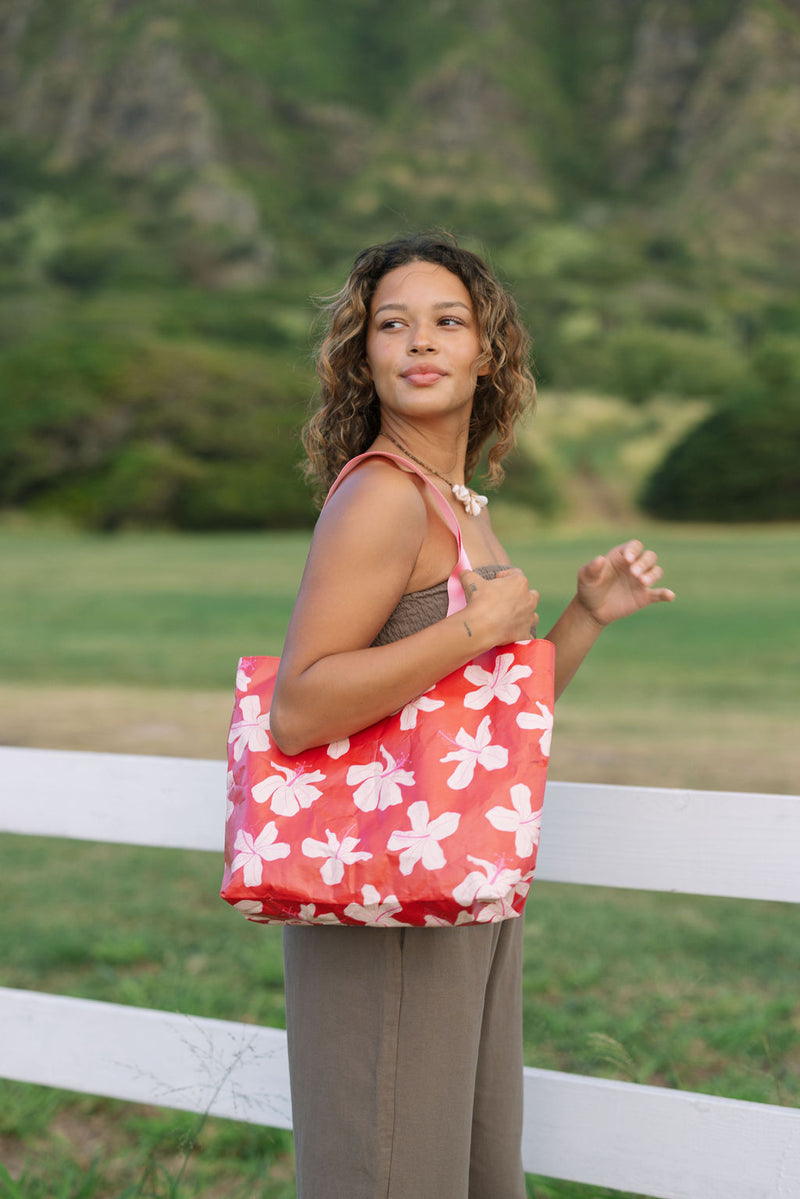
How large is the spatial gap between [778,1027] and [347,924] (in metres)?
2.43

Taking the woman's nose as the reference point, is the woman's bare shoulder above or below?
below

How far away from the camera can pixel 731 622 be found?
12977 millimetres

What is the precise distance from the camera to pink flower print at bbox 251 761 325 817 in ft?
4.57

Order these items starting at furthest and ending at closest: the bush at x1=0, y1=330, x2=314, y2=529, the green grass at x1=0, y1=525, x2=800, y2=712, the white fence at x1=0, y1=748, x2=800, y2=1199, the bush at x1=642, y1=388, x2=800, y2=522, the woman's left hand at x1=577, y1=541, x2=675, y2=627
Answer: the bush at x1=0, y1=330, x2=314, y2=529 → the bush at x1=642, y1=388, x2=800, y2=522 → the green grass at x1=0, y1=525, x2=800, y2=712 → the white fence at x1=0, y1=748, x2=800, y2=1199 → the woman's left hand at x1=577, y1=541, x2=675, y2=627

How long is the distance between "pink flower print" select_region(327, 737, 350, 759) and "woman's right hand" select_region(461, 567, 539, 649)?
A: 219 mm

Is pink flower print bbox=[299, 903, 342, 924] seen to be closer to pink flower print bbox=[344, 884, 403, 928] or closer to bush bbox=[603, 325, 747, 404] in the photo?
pink flower print bbox=[344, 884, 403, 928]

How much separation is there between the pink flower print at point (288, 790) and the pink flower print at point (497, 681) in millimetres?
222

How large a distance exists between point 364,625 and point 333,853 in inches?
11.2

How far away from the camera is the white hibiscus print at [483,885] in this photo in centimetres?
130

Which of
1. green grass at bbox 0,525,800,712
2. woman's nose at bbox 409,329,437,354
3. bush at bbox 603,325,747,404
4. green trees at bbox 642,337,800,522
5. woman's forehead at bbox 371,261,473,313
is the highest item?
bush at bbox 603,325,747,404

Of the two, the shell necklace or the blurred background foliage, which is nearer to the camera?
the shell necklace

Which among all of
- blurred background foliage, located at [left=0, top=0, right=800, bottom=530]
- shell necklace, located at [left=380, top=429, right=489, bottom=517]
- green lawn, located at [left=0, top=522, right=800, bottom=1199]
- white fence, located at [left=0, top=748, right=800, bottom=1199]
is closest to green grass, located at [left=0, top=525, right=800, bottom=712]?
green lawn, located at [left=0, top=522, right=800, bottom=1199]

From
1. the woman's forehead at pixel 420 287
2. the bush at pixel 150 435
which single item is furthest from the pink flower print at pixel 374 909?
the bush at pixel 150 435

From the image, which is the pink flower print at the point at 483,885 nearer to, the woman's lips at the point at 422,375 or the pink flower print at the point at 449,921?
the pink flower print at the point at 449,921
